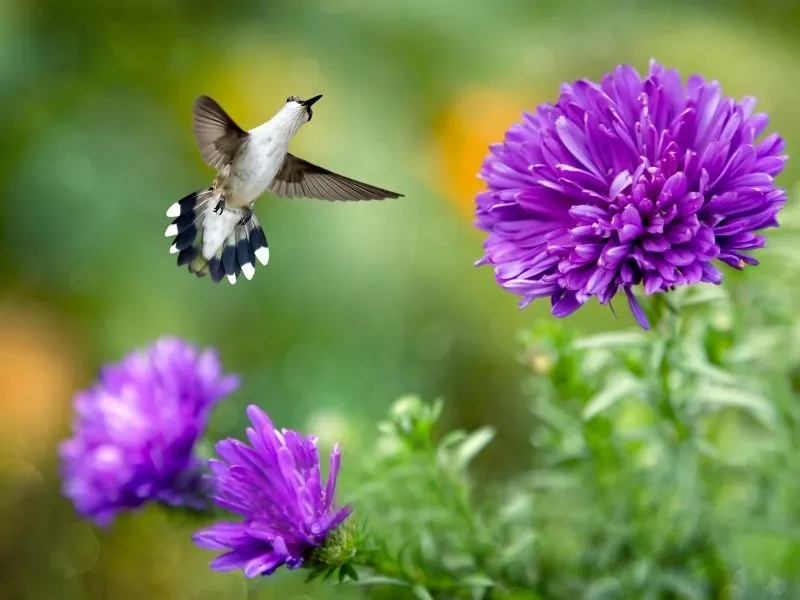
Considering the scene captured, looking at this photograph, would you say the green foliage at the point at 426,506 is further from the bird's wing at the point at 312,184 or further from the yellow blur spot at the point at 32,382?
the yellow blur spot at the point at 32,382

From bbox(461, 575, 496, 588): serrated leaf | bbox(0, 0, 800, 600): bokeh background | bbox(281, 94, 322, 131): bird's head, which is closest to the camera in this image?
bbox(281, 94, 322, 131): bird's head

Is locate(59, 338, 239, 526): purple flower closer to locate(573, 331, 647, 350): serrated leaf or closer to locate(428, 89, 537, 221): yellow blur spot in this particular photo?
locate(573, 331, 647, 350): serrated leaf

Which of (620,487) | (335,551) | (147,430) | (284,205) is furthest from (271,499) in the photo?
(284,205)

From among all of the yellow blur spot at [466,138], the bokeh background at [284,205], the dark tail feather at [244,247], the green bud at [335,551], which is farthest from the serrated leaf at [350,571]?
the yellow blur spot at [466,138]

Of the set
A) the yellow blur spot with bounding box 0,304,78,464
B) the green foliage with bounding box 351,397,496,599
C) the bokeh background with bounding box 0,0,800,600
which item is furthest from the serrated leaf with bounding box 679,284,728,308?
the yellow blur spot with bounding box 0,304,78,464

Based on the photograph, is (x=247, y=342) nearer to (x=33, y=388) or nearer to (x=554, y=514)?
(x=33, y=388)

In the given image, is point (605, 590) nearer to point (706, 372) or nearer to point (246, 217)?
point (706, 372)

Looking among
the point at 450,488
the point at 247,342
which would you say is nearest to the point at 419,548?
the point at 450,488

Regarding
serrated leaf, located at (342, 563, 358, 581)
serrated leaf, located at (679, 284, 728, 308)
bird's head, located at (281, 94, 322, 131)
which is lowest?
serrated leaf, located at (342, 563, 358, 581)
